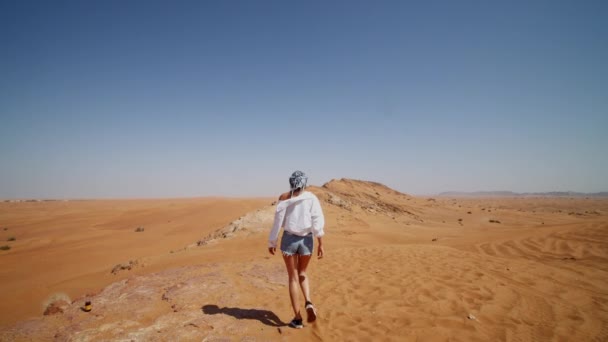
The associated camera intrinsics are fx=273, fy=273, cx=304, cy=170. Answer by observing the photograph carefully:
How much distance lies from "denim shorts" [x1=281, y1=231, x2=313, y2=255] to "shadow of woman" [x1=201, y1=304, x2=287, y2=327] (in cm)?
111

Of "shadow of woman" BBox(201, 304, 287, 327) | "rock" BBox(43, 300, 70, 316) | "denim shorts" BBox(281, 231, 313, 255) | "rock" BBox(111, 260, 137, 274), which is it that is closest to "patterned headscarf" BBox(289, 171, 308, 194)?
"denim shorts" BBox(281, 231, 313, 255)

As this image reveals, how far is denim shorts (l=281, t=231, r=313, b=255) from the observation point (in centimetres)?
378

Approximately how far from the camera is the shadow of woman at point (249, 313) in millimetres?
4035

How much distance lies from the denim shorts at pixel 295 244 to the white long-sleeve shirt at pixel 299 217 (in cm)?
7

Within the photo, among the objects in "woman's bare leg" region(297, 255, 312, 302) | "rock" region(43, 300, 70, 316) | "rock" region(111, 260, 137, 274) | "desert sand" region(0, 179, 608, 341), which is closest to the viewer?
"desert sand" region(0, 179, 608, 341)

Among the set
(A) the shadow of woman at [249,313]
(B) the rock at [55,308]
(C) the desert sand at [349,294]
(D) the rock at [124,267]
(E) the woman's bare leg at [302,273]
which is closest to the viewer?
(C) the desert sand at [349,294]

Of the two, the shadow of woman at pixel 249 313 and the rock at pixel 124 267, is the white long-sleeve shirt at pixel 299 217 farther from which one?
the rock at pixel 124 267

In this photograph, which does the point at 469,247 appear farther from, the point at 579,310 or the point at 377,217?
the point at 377,217

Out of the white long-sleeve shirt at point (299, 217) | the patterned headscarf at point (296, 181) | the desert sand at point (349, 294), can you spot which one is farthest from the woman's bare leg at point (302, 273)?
the patterned headscarf at point (296, 181)

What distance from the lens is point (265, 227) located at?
12969 mm

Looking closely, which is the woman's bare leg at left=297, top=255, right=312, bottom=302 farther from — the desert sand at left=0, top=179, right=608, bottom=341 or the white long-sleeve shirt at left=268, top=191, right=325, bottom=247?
the desert sand at left=0, top=179, right=608, bottom=341

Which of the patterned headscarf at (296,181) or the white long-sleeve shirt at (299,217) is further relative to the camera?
the patterned headscarf at (296,181)

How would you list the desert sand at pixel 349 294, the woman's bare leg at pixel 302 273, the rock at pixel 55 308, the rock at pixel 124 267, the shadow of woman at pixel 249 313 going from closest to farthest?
the desert sand at pixel 349 294 < the woman's bare leg at pixel 302 273 < the shadow of woman at pixel 249 313 < the rock at pixel 55 308 < the rock at pixel 124 267

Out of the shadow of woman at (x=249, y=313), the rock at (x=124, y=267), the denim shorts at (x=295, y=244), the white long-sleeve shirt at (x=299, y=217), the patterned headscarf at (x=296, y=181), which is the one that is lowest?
the rock at (x=124, y=267)
